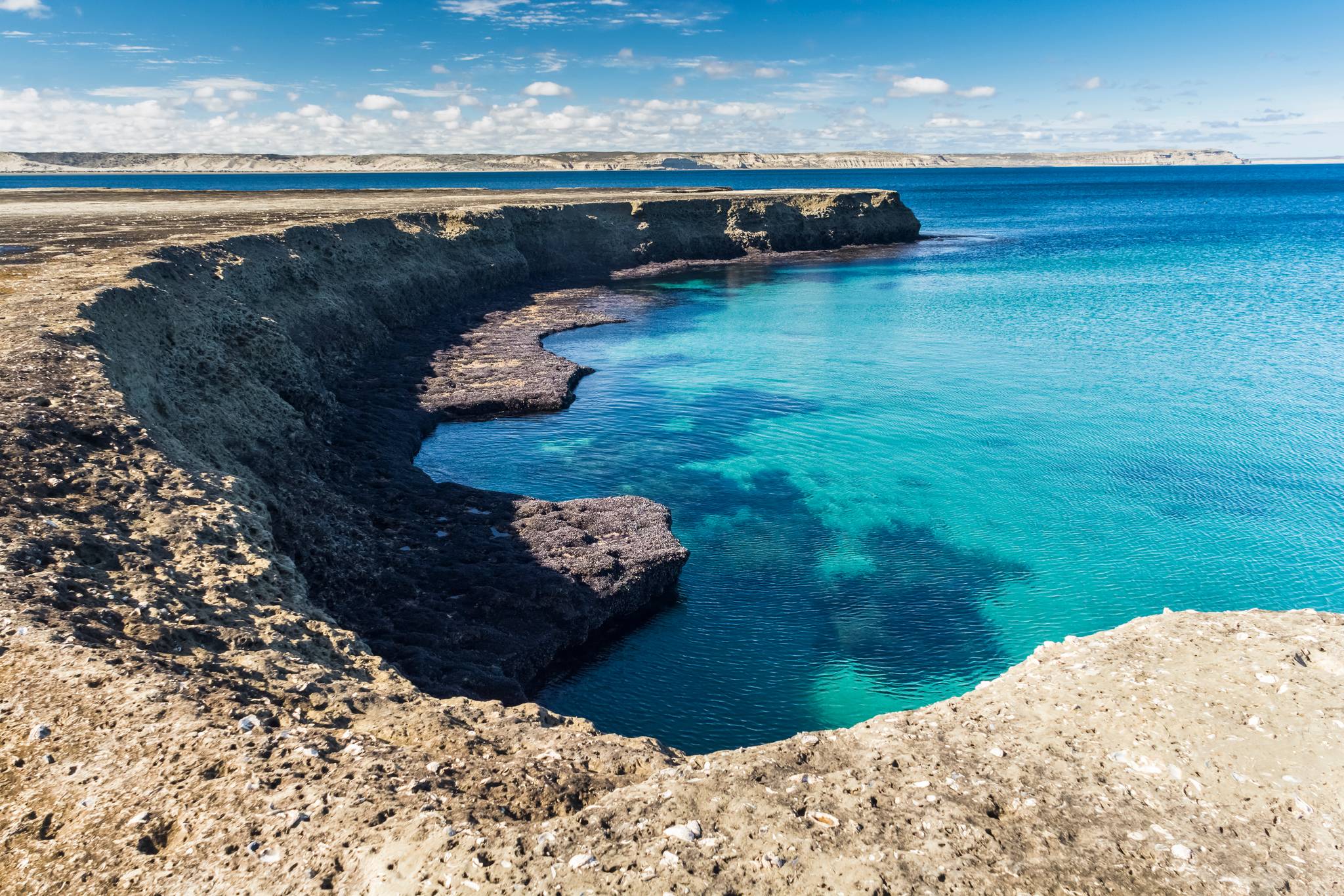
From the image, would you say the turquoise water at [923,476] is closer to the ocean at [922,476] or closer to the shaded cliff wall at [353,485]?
the ocean at [922,476]

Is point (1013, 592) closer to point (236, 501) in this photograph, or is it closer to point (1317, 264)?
point (236, 501)

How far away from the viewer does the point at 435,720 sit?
9.38 metres

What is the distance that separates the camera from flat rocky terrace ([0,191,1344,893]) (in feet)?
23.6

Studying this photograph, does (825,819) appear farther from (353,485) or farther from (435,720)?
(353,485)

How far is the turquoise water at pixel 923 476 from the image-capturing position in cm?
1603

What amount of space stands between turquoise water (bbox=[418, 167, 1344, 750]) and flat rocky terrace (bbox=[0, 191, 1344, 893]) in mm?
2845

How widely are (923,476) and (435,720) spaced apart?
61.6ft

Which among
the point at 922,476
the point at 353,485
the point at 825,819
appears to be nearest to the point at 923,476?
the point at 922,476

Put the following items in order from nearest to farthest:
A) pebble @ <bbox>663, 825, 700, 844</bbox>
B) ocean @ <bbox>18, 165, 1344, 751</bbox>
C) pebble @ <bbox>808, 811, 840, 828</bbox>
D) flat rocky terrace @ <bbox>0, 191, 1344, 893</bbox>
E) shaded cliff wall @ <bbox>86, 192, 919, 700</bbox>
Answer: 1. flat rocky terrace @ <bbox>0, 191, 1344, 893</bbox>
2. pebble @ <bbox>663, 825, 700, 844</bbox>
3. pebble @ <bbox>808, 811, 840, 828</bbox>
4. shaded cliff wall @ <bbox>86, 192, 919, 700</bbox>
5. ocean @ <bbox>18, 165, 1344, 751</bbox>

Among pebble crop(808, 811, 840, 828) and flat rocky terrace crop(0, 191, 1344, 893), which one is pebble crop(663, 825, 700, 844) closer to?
flat rocky terrace crop(0, 191, 1344, 893)

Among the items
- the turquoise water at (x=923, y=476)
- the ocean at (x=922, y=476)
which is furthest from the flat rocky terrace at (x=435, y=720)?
the turquoise water at (x=923, y=476)

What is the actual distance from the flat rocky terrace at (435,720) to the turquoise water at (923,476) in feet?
9.33

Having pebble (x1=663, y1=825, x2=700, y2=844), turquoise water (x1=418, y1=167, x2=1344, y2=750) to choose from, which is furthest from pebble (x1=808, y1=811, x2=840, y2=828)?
turquoise water (x1=418, y1=167, x2=1344, y2=750)

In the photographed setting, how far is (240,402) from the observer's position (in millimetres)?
19594
